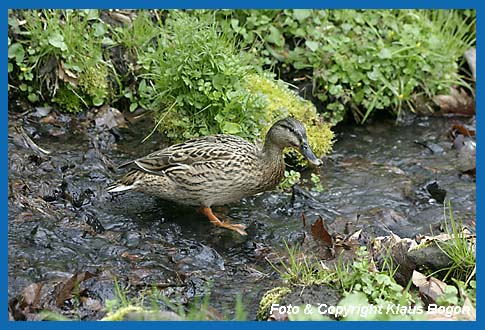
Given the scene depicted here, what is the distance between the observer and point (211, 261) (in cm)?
594

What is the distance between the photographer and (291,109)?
7.76 metres

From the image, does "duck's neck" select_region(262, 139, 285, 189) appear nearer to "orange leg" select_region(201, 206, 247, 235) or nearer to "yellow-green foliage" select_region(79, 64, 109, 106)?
"orange leg" select_region(201, 206, 247, 235)

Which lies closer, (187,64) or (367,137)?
(187,64)

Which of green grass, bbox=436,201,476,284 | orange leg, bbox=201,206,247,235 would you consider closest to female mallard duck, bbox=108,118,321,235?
orange leg, bbox=201,206,247,235

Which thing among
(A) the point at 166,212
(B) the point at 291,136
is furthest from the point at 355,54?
(A) the point at 166,212

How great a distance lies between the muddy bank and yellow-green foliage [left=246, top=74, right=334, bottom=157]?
0.24 metres

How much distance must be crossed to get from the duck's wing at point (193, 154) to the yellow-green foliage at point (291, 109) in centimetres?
89

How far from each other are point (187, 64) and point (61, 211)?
1.68 meters

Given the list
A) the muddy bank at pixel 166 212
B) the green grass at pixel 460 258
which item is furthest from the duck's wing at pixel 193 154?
the green grass at pixel 460 258

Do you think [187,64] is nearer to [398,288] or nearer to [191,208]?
[191,208]

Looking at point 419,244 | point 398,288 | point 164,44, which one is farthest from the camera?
point 164,44

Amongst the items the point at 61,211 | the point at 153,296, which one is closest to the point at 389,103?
the point at 61,211

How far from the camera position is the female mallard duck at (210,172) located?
21.2 ft

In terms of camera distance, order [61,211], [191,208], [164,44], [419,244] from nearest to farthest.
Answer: [419,244]
[61,211]
[191,208]
[164,44]
